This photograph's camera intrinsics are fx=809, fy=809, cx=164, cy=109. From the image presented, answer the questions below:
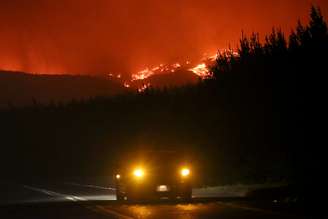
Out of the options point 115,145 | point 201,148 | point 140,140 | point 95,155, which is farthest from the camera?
point 95,155

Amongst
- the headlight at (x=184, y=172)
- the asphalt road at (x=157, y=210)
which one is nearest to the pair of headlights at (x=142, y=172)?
the headlight at (x=184, y=172)

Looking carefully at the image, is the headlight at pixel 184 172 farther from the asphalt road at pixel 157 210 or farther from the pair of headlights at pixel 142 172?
the asphalt road at pixel 157 210

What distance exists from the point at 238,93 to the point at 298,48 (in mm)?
4327

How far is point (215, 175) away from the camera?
44562mm

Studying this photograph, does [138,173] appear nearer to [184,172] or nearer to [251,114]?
[184,172]

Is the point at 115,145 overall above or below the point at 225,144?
above

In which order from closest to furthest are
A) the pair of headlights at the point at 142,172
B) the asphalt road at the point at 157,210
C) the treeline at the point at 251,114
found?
1. the asphalt road at the point at 157,210
2. the pair of headlights at the point at 142,172
3. the treeline at the point at 251,114

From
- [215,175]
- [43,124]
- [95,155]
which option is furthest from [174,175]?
[43,124]

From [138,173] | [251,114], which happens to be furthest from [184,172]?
[251,114]

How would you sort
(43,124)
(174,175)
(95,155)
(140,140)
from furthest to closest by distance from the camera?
1. (43,124)
2. (95,155)
3. (140,140)
4. (174,175)

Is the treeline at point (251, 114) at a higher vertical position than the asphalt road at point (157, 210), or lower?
higher

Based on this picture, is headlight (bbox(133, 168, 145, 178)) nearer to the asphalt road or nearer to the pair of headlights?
the pair of headlights

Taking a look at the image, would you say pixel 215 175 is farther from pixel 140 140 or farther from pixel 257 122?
pixel 140 140

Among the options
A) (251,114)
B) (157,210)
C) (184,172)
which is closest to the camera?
(157,210)
